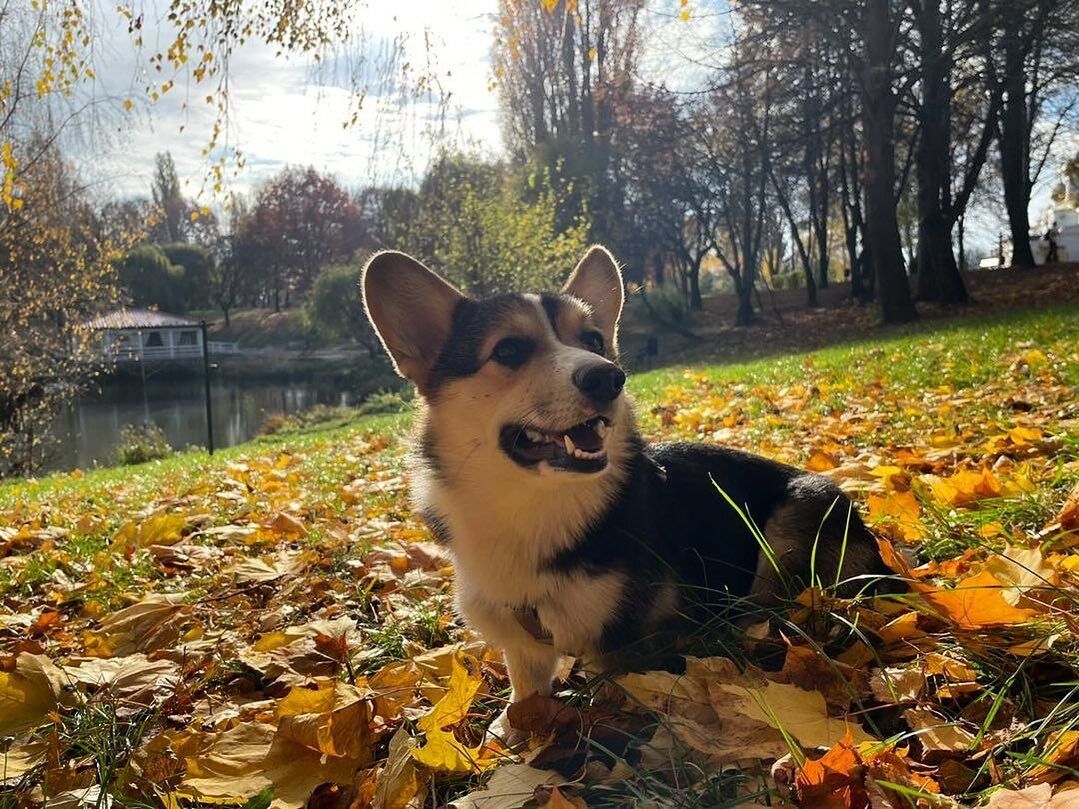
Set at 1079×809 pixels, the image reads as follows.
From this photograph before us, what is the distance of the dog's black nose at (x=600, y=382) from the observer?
2674 millimetres

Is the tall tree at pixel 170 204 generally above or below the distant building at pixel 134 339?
above

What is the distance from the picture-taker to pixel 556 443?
277 centimetres

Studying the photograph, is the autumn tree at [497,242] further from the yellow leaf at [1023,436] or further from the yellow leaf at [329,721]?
the yellow leaf at [329,721]

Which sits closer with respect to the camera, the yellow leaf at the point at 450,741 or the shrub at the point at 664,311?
the yellow leaf at the point at 450,741

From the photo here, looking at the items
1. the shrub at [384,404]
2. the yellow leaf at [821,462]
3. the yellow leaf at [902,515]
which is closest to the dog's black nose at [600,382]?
the yellow leaf at [902,515]

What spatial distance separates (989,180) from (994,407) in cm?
4300

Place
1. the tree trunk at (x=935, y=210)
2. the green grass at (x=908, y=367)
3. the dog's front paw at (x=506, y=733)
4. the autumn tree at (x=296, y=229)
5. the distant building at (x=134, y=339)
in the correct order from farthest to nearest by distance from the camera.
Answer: the autumn tree at (x=296, y=229) → the distant building at (x=134, y=339) → the tree trunk at (x=935, y=210) → the green grass at (x=908, y=367) → the dog's front paw at (x=506, y=733)

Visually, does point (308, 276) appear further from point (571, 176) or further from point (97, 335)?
point (97, 335)

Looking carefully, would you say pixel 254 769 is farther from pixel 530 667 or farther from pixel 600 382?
pixel 600 382

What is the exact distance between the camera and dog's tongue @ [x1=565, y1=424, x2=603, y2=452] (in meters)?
2.76

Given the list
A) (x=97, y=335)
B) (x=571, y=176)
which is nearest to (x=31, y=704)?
(x=97, y=335)

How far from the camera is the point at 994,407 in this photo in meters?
5.88

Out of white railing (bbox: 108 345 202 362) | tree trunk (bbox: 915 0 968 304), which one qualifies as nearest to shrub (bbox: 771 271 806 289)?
tree trunk (bbox: 915 0 968 304)

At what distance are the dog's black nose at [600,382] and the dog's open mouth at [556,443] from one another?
0.29 ft
